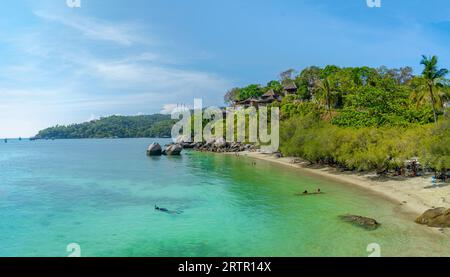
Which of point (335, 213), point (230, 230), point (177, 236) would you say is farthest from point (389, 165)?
point (177, 236)

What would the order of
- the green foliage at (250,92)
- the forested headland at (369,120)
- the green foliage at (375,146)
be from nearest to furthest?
the green foliage at (375,146)
the forested headland at (369,120)
the green foliage at (250,92)

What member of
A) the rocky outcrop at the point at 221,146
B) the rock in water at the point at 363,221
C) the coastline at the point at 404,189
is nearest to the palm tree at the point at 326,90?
the rocky outcrop at the point at 221,146

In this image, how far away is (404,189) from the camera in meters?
33.9

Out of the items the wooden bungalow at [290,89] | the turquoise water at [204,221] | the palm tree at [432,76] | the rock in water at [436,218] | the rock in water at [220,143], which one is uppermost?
the wooden bungalow at [290,89]

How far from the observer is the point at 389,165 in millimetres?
39500

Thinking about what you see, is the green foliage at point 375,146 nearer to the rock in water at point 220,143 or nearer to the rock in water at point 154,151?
the rock in water at point 220,143

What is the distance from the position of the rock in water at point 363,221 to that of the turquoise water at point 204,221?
0.67 metres

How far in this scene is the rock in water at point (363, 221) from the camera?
23875 mm

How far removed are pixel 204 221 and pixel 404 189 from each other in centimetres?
2010

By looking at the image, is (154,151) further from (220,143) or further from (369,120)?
(369,120)

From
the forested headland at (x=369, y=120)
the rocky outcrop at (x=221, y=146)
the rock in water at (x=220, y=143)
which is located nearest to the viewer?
the forested headland at (x=369, y=120)

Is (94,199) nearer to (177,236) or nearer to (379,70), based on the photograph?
(177,236)

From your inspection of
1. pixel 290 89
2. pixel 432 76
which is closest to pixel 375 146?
pixel 432 76

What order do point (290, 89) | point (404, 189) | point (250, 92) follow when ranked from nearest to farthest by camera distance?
point (404, 189), point (290, 89), point (250, 92)
